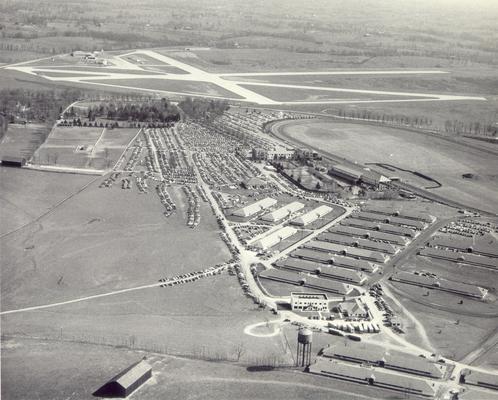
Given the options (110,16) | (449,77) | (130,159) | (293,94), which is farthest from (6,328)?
(110,16)

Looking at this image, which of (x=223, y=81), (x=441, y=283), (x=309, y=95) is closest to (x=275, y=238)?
(x=441, y=283)

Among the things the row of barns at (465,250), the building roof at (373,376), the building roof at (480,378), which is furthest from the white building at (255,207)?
the building roof at (480,378)

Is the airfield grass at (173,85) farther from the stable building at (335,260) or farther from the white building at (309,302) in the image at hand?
the white building at (309,302)

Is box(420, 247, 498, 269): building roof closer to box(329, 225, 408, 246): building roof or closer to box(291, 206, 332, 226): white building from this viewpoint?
box(329, 225, 408, 246): building roof

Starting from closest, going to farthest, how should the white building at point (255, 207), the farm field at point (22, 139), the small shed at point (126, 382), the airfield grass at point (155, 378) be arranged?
1. the small shed at point (126, 382)
2. the airfield grass at point (155, 378)
3. the white building at point (255, 207)
4. the farm field at point (22, 139)

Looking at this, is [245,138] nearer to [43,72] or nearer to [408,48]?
[43,72]

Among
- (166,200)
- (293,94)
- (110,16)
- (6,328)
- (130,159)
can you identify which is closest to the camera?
(6,328)

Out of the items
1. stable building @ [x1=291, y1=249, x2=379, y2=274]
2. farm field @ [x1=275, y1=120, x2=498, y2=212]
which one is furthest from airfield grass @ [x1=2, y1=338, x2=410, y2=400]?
farm field @ [x1=275, y1=120, x2=498, y2=212]
